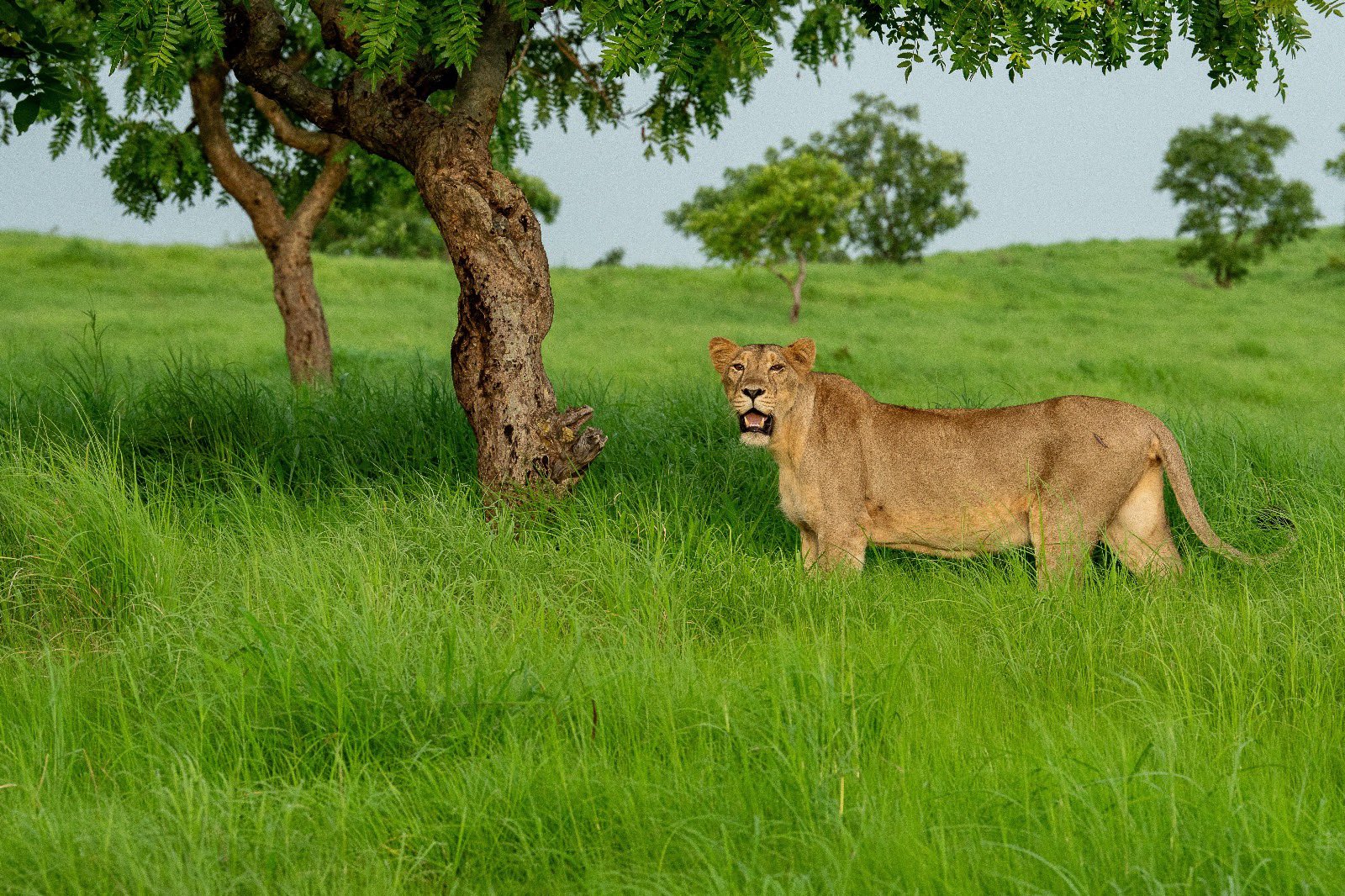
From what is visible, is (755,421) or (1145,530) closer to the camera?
(755,421)

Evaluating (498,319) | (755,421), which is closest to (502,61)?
(498,319)

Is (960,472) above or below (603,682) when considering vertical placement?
above

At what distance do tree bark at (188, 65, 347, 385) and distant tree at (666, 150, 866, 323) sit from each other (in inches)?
936

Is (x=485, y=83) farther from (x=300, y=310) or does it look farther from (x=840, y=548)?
(x=300, y=310)

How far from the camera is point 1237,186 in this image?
52.8 meters

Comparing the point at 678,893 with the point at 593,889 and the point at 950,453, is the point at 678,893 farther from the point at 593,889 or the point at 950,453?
the point at 950,453

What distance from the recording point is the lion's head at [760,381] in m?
6.44

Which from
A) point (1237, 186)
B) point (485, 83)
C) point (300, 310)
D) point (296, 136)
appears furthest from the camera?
point (1237, 186)

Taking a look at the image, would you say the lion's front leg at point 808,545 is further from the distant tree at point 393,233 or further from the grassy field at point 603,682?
the distant tree at point 393,233

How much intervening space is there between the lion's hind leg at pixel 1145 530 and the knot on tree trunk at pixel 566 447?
326 cm

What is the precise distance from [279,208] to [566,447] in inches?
360

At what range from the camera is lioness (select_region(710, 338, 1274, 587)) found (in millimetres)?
6484

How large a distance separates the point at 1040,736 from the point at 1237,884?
3.62ft

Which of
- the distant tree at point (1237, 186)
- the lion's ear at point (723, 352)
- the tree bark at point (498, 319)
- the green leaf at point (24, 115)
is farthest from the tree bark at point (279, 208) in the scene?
the distant tree at point (1237, 186)
